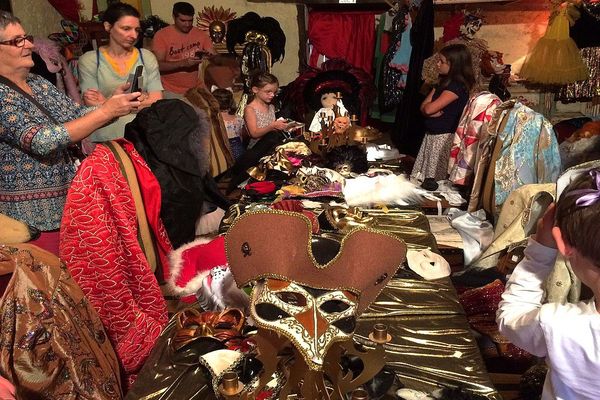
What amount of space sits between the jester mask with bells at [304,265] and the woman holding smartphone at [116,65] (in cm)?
199

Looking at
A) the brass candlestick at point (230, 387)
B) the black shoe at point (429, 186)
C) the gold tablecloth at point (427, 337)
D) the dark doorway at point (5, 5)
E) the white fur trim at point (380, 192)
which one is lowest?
the black shoe at point (429, 186)

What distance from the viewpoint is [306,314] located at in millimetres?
1078

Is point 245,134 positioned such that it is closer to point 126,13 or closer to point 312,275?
point 126,13

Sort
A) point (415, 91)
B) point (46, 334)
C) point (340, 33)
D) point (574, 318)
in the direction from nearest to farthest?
point (574, 318) < point (46, 334) < point (415, 91) < point (340, 33)

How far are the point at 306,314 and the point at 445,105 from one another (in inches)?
138

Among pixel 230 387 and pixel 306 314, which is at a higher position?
pixel 306 314

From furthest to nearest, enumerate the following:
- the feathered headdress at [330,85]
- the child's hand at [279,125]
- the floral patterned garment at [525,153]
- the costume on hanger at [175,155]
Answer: the feathered headdress at [330,85], the child's hand at [279,125], the floral patterned garment at [525,153], the costume on hanger at [175,155]

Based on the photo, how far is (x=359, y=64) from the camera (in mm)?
6812

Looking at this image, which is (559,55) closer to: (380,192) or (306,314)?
(380,192)

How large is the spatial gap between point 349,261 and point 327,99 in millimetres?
3413

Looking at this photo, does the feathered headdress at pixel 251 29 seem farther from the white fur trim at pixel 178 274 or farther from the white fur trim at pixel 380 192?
the white fur trim at pixel 178 274

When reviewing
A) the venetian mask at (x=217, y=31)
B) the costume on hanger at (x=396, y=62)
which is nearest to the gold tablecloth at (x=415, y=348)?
the costume on hanger at (x=396, y=62)

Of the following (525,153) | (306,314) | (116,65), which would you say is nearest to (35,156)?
(116,65)

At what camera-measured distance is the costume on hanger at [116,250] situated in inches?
68.2
